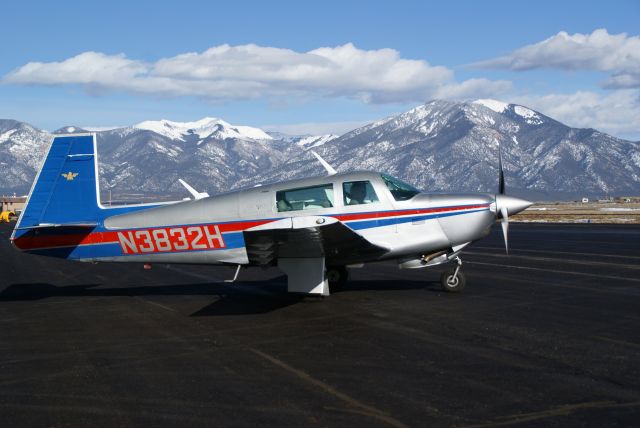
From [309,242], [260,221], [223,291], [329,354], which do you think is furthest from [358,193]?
[329,354]

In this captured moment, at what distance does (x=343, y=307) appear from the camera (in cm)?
1241

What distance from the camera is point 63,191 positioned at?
13.9 metres

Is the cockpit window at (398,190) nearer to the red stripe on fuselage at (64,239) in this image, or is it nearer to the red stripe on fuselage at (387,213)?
the red stripe on fuselage at (387,213)

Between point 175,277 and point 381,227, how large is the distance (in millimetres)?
7778

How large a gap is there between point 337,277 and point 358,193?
245cm

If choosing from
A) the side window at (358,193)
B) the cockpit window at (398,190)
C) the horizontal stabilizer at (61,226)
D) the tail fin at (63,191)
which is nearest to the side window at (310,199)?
the side window at (358,193)

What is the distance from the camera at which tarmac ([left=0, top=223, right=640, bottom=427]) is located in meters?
6.30

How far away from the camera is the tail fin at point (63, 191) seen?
545 inches

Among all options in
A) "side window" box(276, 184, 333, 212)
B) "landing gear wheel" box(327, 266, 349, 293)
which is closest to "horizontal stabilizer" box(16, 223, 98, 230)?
"side window" box(276, 184, 333, 212)

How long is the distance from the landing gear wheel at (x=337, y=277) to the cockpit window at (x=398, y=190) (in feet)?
7.78

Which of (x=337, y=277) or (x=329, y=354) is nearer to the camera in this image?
(x=329, y=354)

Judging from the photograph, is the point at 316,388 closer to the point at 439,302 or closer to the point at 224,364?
the point at 224,364

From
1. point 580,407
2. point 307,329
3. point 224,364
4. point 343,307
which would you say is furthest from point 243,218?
point 580,407

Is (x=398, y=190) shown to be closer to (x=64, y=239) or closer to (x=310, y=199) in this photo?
(x=310, y=199)
